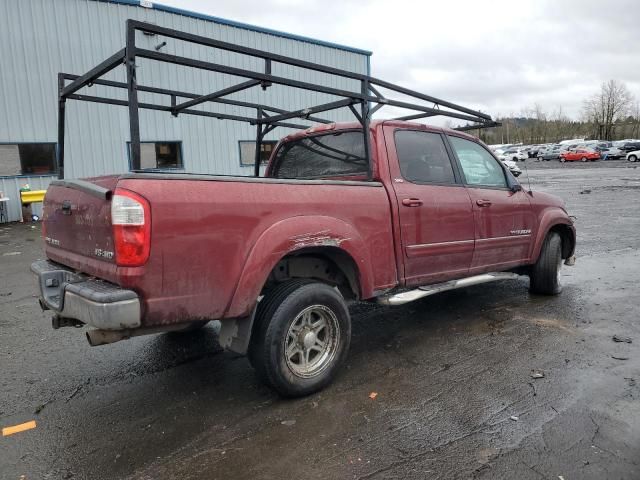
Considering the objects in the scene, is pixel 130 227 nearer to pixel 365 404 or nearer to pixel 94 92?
pixel 365 404

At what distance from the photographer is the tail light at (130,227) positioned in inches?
99.9

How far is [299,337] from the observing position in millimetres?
3324

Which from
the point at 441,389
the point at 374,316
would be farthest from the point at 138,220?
the point at 374,316

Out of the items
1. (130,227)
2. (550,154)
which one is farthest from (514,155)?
(130,227)

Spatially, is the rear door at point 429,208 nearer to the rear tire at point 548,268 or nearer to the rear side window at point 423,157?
the rear side window at point 423,157

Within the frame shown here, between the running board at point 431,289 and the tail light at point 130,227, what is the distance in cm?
198

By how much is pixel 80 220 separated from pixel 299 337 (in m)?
1.63

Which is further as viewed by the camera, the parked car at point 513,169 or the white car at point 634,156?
the white car at point 634,156

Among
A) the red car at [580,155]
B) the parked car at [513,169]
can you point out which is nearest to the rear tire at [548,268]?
the parked car at [513,169]

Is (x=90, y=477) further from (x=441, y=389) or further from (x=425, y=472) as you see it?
(x=441, y=389)

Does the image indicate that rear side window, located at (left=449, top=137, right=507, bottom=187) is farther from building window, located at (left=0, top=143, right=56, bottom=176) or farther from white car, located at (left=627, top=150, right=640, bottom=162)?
Answer: white car, located at (left=627, top=150, right=640, bottom=162)

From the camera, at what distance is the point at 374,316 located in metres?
5.12

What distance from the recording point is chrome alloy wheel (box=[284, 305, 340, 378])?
3.29 m

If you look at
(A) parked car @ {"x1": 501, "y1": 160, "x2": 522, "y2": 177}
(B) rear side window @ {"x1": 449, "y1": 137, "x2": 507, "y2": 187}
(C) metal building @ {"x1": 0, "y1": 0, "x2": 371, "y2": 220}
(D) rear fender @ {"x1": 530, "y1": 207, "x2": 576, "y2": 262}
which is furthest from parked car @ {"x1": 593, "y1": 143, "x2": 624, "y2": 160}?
(B) rear side window @ {"x1": 449, "y1": 137, "x2": 507, "y2": 187}
